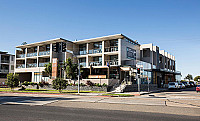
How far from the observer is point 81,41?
42.6 m

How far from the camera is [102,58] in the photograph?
1516 inches

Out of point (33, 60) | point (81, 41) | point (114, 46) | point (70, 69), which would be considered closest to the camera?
point (70, 69)

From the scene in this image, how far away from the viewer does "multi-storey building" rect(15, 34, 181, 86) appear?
36125mm

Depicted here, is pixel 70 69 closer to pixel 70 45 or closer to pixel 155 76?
pixel 70 45

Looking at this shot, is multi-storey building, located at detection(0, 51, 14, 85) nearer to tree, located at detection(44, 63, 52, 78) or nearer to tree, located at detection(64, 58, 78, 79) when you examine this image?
tree, located at detection(44, 63, 52, 78)

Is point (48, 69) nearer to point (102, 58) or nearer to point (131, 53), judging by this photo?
point (102, 58)

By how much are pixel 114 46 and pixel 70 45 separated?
11.4 metres

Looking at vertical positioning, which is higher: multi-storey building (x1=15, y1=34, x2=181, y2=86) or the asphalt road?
multi-storey building (x1=15, y1=34, x2=181, y2=86)

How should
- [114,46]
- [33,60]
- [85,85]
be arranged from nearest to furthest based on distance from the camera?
[85,85]
[114,46]
[33,60]

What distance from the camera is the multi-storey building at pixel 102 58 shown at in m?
36.1

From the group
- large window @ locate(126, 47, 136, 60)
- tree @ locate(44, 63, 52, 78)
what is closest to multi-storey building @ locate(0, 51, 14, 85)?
tree @ locate(44, 63, 52, 78)

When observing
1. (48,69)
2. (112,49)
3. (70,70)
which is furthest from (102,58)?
(48,69)

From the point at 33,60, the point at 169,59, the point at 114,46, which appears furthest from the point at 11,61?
the point at 169,59

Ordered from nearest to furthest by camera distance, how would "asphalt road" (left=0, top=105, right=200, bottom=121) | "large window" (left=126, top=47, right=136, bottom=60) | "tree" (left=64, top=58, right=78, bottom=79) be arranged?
"asphalt road" (left=0, top=105, right=200, bottom=121) → "tree" (left=64, top=58, right=78, bottom=79) → "large window" (left=126, top=47, right=136, bottom=60)
